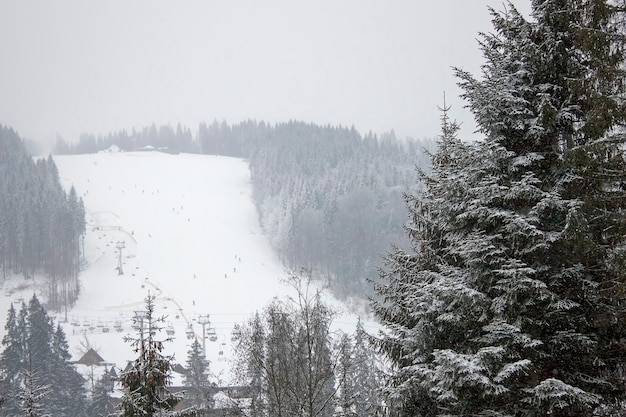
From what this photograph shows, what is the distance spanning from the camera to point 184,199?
154 m

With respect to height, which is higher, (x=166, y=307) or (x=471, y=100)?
(x=471, y=100)

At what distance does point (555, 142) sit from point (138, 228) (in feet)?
414

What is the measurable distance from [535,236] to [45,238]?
11385 cm

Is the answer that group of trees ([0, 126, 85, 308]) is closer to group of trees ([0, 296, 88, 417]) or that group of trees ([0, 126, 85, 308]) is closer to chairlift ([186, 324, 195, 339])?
chairlift ([186, 324, 195, 339])

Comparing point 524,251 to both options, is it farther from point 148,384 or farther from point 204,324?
point 204,324

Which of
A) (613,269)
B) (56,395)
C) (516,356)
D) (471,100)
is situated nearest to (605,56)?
(471,100)

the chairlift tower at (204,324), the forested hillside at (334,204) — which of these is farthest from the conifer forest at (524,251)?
the forested hillside at (334,204)

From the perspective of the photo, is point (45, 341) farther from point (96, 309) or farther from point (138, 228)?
point (138, 228)

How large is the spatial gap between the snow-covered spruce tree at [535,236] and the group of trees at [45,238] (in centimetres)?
9246

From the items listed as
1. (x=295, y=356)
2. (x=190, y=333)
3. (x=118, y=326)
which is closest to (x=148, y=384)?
(x=295, y=356)

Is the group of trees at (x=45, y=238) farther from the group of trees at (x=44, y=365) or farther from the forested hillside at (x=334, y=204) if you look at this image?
the forested hillside at (x=334, y=204)

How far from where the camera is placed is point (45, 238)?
358ft

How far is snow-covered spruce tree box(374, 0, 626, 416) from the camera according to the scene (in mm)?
8117

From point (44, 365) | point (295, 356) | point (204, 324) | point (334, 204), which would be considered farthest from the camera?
point (334, 204)
